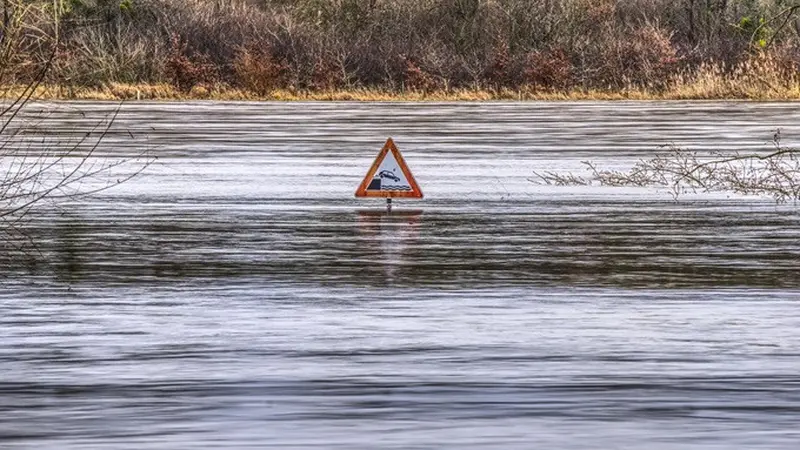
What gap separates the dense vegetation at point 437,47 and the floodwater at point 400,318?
39700 mm

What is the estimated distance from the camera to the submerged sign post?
76.3ft

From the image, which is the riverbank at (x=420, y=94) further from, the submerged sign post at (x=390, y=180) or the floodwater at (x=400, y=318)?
the submerged sign post at (x=390, y=180)

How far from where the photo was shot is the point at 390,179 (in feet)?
76.7

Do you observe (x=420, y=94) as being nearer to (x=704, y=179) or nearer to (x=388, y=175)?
(x=704, y=179)

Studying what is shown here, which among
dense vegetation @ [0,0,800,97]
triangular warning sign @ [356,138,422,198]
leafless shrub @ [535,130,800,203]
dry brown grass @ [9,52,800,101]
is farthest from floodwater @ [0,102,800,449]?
dense vegetation @ [0,0,800,97]

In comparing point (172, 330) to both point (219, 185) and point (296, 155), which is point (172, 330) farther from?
point (296, 155)

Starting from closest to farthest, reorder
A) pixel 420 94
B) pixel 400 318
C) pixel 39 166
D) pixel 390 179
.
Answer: pixel 400 318 < pixel 390 179 < pixel 39 166 < pixel 420 94

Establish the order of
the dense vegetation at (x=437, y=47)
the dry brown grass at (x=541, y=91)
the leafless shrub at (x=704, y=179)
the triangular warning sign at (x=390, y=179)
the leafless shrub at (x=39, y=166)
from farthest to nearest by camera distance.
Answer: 1. the dense vegetation at (x=437, y=47)
2. the dry brown grass at (x=541, y=91)
3. the leafless shrub at (x=704, y=179)
4. the triangular warning sign at (x=390, y=179)
5. the leafless shrub at (x=39, y=166)

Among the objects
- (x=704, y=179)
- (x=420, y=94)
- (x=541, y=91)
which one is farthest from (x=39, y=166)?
(x=541, y=91)

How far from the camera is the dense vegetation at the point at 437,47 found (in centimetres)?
6912

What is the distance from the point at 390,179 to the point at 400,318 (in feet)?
32.7

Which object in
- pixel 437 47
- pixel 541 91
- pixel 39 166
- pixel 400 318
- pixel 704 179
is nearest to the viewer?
pixel 400 318

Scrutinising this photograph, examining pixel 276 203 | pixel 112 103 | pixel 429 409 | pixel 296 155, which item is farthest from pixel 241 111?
pixel 429 409

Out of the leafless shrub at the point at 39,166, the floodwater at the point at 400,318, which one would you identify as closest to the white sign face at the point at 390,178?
the floodwater at the point at 400,318
